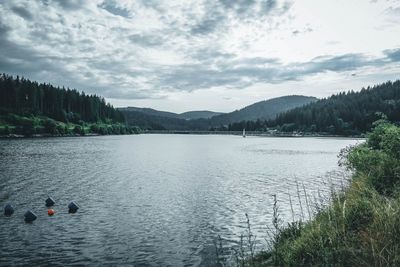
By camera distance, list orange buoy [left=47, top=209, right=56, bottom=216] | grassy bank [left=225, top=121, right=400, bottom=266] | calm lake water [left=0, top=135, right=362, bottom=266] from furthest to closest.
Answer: orange buoy [left=47, top=209, right=56, bottom=216] < calm lake water [left=0, top=135, right=362, bottom=266] < grassy bank [left=225, top=121, right=400, bottom=266]

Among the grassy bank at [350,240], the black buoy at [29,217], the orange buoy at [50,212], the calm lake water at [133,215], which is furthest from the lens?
the orange buoy at [50,212]

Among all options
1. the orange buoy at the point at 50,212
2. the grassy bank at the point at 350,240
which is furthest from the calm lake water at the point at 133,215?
the grassy bank at the point at 350,240

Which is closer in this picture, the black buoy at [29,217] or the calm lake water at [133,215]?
the calm lake water at [133,215]

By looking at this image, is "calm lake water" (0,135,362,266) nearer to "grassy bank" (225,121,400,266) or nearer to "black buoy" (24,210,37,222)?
"black buoy" (24,210,37,222)

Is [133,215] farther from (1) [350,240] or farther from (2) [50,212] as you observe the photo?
(1) [350,240]

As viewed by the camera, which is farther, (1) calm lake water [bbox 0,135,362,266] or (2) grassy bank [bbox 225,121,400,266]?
(1) calm lake water [bbox 0,135,362,266]

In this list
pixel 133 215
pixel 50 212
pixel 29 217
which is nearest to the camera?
pixel 29 217

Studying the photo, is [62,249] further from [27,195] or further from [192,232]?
[27,195]

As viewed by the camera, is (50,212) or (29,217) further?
(50,212)

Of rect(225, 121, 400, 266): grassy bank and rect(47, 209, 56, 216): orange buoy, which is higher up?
rect(225, 121, 400, 266): grassy bank

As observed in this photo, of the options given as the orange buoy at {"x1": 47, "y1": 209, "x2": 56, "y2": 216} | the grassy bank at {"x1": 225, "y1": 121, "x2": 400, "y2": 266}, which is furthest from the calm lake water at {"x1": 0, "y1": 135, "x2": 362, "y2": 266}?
the grassy bank at {"x1": 225, "y1": 121, "x2": 400, "y2": 266}

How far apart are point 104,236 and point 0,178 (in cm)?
2826

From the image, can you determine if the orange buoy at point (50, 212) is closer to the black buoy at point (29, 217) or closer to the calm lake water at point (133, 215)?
the calm lake water at point (133, 215)

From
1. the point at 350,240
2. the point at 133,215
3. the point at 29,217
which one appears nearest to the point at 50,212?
the point at 29,217
